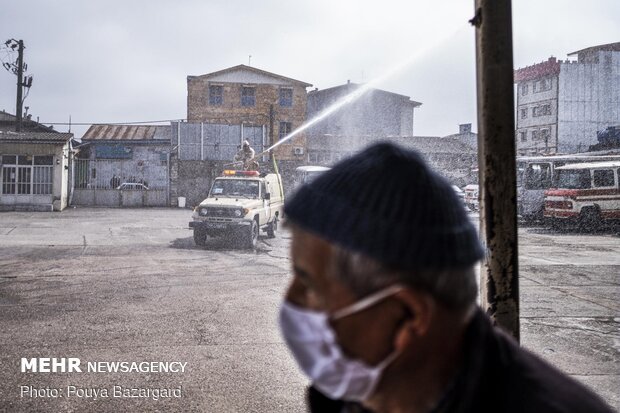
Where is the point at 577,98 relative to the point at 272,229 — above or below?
above

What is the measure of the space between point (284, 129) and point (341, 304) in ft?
134

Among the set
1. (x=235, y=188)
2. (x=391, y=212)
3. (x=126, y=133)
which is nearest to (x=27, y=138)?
(x=126, y=133)

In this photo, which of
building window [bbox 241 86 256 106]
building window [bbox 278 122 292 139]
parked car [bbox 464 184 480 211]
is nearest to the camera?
parked car [bbox 464 184 480 211]

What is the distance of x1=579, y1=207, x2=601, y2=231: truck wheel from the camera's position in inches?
765

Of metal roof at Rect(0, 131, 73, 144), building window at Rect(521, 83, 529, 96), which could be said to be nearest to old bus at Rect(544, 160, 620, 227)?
metal roof at Rect(0, 131, 73, 144)

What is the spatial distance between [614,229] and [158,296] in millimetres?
18874

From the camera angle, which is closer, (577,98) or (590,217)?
(590,217)

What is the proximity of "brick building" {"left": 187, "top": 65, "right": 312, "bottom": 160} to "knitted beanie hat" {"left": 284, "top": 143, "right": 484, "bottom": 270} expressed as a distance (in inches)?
1546

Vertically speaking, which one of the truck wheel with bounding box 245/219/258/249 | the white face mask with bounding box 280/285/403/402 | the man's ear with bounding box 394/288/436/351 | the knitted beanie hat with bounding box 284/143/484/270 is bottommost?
the truck wheel with bounding box 245/219/258/249

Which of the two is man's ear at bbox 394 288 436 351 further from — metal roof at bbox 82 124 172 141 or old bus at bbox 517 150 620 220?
metal roof at bbox 82 124 172 141

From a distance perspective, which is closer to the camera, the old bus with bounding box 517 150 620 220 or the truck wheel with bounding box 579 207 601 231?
the truck wheel with bounding box 579 207 601 231

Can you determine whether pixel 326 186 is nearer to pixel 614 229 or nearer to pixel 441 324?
pixel 441 324

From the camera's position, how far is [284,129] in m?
41.5

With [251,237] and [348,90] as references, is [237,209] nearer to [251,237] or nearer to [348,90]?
[251,237]
